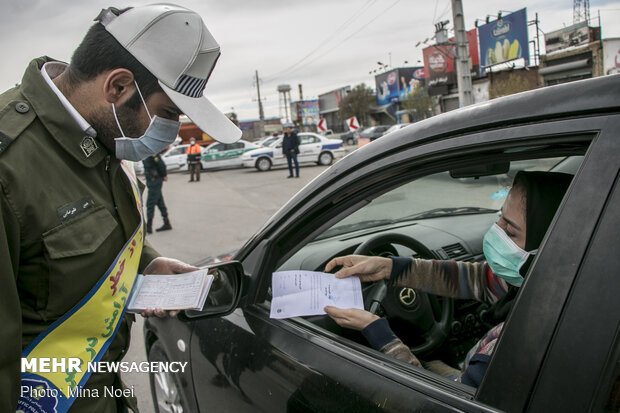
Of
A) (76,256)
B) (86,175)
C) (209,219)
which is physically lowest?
(209,219)

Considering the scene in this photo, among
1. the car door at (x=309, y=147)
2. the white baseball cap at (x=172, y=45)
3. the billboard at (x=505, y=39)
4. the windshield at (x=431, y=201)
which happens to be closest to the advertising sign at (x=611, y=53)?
the billboard at (x=505, y=39)

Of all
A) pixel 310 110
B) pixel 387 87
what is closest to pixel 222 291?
pixel 387 87

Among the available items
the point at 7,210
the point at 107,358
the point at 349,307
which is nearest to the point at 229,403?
the point at 107,358

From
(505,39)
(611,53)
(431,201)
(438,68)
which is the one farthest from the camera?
(438,68)

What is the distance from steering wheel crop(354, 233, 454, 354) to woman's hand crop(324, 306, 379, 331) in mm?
299

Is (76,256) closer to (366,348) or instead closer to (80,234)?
(80,234)

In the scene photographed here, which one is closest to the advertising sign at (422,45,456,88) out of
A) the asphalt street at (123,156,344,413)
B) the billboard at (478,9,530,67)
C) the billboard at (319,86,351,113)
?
the billboard at (478,9,530,67)

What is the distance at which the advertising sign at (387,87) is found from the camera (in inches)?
2280

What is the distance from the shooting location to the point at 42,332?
4.10ft

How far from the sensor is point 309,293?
1.61m

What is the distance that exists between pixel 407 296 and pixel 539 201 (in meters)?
0.77

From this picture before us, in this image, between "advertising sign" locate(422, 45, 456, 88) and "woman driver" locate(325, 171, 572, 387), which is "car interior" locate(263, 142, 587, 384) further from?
"advertising sign" locate(422, 45, 456, 88)

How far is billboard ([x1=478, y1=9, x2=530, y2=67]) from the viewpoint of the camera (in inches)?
1157

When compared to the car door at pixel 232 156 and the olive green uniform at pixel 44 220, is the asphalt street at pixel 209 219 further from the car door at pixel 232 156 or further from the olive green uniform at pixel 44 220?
the car door at pixel 232 156
